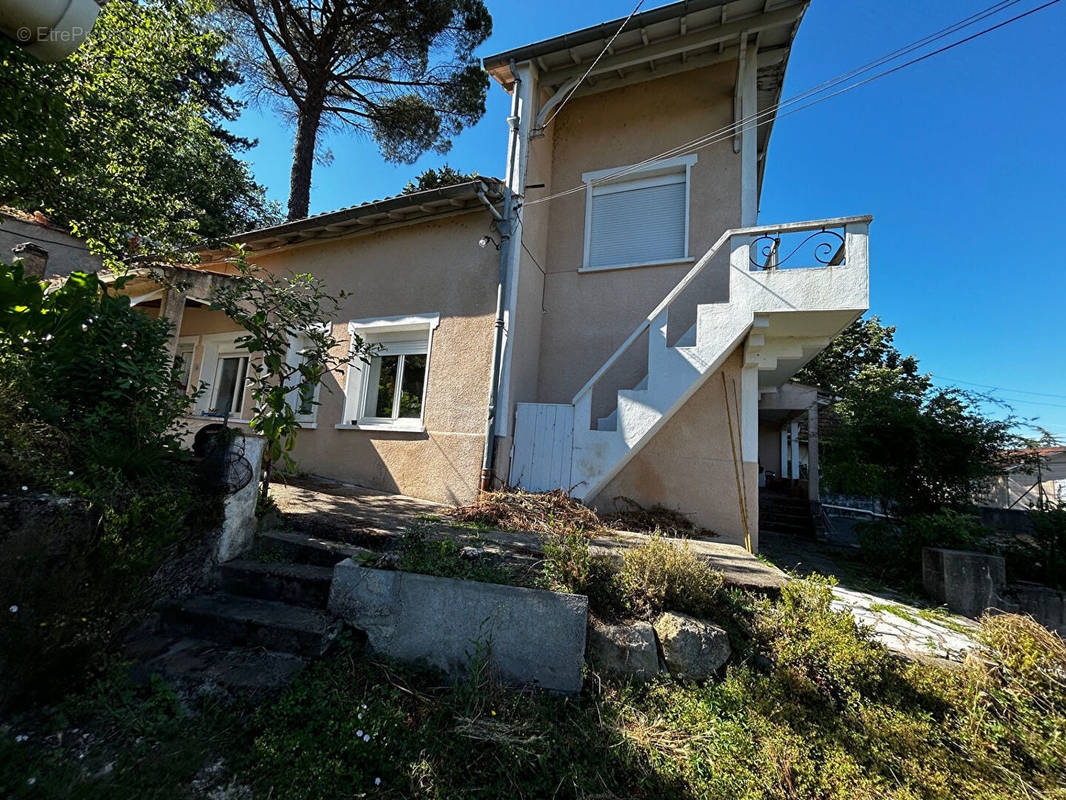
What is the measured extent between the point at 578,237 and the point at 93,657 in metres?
6.57

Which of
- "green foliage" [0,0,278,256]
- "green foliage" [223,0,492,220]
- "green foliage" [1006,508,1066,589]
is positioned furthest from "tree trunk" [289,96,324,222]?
"green foliage" [1006,508,1066,589]

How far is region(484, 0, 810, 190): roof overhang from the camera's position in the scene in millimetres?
5273

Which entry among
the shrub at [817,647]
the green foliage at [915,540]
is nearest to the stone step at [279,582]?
the shrub at [817,647]

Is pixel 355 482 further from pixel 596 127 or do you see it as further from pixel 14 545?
pixel 596 127

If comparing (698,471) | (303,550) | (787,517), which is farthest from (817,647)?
(787,517)

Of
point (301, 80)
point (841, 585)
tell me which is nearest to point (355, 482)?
point (841, 585)

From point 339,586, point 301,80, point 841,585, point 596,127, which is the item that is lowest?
point 841,585

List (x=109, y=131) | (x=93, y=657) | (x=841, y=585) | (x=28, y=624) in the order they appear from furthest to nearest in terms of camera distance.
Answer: (x=109, y=131) < (x=841, y=585) < (x=93, y=657) < (x=28, y=624)

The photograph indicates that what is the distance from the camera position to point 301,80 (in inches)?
418

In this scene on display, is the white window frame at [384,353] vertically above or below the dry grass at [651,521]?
above

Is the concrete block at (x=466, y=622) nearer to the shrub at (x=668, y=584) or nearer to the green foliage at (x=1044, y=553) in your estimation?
the shrub at (x=668, y=584)

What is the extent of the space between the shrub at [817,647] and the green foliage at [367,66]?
12134mm

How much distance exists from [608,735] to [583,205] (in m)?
6.54

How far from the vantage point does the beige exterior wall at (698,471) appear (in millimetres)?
5250
